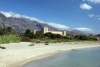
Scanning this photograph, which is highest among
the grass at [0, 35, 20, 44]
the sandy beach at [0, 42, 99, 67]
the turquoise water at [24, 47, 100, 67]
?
the grass at [0, 35, 20, 44]

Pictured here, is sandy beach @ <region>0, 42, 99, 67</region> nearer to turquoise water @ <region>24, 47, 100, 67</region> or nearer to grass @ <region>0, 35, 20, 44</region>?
turquoise water @ <region>24, 47, 100, 67</region>

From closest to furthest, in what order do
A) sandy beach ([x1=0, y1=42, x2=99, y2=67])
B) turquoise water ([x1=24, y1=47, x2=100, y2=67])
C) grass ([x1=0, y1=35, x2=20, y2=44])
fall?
sandy beach ([x1=0, y1=42, x2=99, y2=67])
turquoise water ([x1=24, y1=47, x2=100, y2=67])
grass ([x1=0, y1=35, x2=20, y2=44])

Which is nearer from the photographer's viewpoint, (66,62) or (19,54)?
(66,62)

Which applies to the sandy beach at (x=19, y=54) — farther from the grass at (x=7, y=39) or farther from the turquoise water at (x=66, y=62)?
the grass at (x=7, y=39)

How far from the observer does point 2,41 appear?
93.5 feet

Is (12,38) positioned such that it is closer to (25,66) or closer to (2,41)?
(2,41)

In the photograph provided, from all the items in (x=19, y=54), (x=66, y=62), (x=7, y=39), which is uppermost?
(x=7, y=39)

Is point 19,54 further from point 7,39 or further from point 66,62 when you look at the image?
point 7,39

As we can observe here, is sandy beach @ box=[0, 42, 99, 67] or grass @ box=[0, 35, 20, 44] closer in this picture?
sandy beach @ box=[0, 42, 99, 67]

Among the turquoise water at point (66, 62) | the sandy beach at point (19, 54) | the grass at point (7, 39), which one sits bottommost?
the turquoise water at point (66, 62)

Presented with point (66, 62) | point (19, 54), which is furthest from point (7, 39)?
point (66, 62)

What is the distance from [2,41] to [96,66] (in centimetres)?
1943

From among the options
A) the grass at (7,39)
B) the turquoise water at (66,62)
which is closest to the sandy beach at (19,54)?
the turquoise water at (66,62)

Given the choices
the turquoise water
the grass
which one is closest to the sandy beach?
the turquoise water
